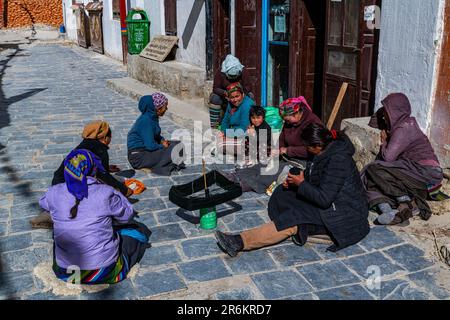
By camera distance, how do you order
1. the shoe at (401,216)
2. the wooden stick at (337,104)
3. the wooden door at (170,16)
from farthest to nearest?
the wooden door at (170,16) < the wooden stick at (337,104) < the shoe at (401,216)

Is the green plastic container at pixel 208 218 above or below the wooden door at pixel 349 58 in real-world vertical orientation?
below

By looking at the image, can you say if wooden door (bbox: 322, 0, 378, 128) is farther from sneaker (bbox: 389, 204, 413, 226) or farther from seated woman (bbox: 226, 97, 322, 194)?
sneaker (bbox: 389, 204, 413, 226)

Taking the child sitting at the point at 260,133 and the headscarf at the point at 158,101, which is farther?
the headscarf at the point at 158,101

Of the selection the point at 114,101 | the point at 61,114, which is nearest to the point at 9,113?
the point at 61,114

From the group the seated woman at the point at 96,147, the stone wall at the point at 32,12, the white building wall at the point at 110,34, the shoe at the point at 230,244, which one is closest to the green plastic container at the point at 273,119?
the seated woman at the point at 96,147

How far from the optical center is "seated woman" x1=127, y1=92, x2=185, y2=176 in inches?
254

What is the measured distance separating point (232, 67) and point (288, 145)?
224 centimetres

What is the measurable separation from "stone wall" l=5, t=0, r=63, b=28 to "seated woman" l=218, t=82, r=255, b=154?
117 feet

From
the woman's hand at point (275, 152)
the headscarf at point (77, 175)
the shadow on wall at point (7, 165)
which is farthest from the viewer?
the woman's hand at point (275, 152)

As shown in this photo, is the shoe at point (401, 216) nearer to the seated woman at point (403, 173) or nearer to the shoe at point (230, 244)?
the seated woman at point (403, 173)

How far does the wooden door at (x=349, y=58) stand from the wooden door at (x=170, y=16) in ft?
20.2

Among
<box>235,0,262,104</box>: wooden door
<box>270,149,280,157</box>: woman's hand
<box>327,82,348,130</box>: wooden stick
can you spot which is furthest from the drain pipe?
<box>270,149,280,157</box>: woman's hand

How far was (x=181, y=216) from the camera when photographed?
5145mm

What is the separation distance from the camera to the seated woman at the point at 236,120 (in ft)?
21.5
